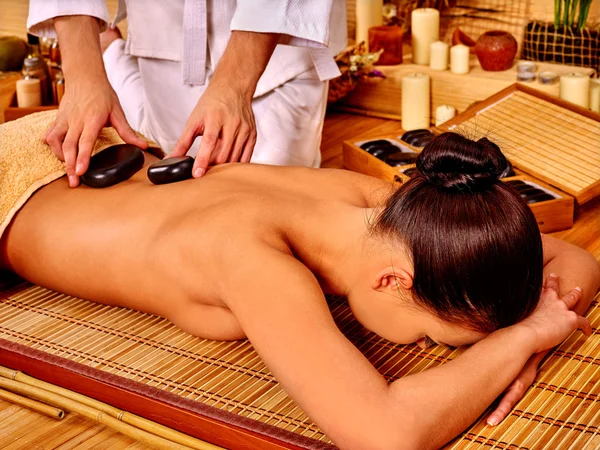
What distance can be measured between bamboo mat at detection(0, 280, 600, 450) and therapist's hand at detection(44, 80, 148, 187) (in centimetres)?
35

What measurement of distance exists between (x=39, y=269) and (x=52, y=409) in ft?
1.29

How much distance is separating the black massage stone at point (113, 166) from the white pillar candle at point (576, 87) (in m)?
1.96

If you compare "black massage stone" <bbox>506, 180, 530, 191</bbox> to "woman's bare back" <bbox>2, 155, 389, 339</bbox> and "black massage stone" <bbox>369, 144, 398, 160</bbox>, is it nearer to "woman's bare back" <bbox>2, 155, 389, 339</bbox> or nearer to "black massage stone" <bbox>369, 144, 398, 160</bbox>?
"black massage stone" <bbox>369, 144, 398, 160</bbox>

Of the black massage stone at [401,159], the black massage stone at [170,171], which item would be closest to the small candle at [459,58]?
the black massage stone at [401,159]

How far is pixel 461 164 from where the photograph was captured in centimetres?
159

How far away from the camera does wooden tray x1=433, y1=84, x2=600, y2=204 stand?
2.77 meters

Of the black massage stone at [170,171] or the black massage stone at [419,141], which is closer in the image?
the black massage stone at [170,171]

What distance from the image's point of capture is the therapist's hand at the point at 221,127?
207 centimetres

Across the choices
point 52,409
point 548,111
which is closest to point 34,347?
point 52,409

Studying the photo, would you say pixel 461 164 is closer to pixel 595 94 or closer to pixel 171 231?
pixel 171 231

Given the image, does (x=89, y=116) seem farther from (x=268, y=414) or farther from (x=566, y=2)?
(x=566, y=2)

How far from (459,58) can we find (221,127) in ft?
6.47

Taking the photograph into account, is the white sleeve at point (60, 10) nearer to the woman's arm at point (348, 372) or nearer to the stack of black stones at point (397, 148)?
the stack of black stones at point (397, 148)

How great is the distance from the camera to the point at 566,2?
3.66 m
